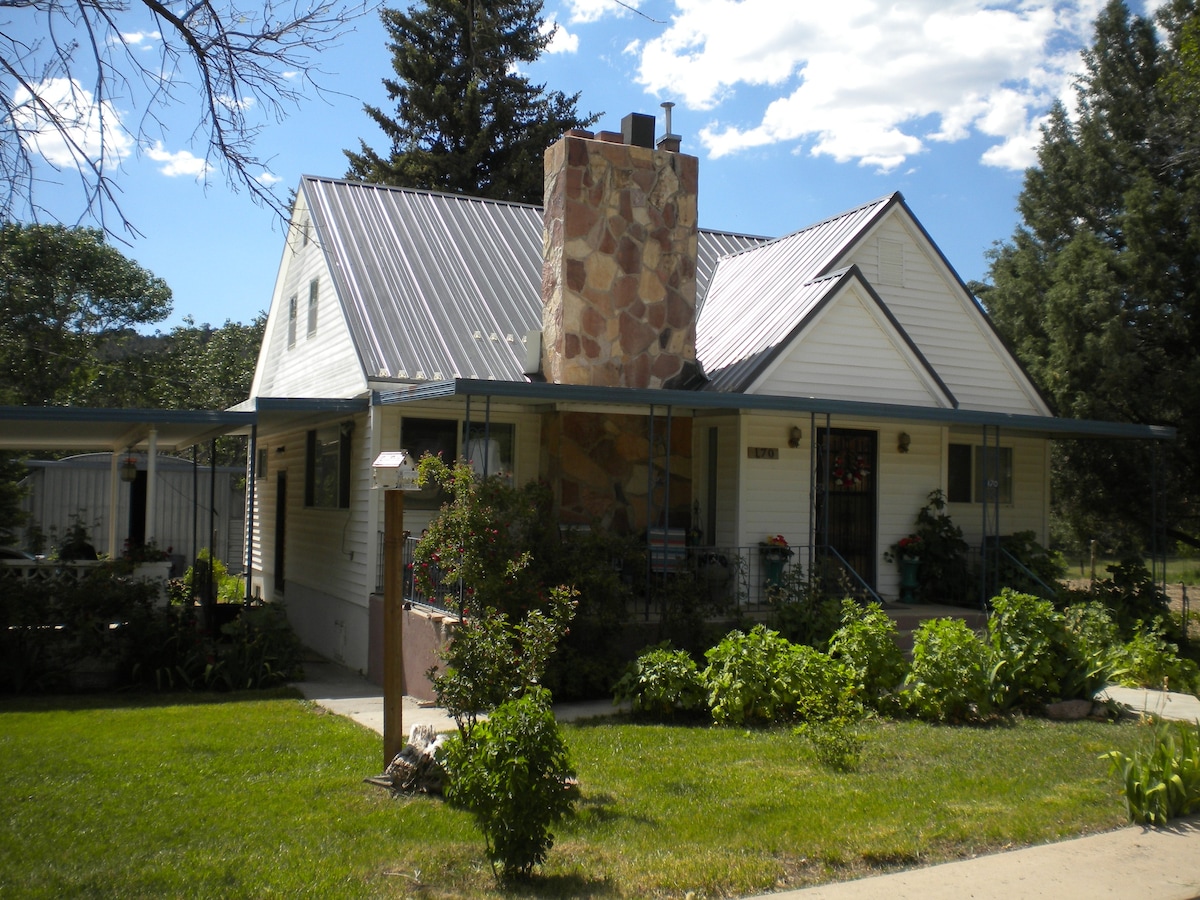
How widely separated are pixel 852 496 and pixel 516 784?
30.3 ft

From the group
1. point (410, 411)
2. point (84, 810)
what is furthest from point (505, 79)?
point (84, 810)

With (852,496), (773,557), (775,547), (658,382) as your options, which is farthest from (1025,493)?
(658,382)

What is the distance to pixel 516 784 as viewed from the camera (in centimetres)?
530

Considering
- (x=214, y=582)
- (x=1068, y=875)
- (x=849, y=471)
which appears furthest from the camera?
(x=214, y=582)

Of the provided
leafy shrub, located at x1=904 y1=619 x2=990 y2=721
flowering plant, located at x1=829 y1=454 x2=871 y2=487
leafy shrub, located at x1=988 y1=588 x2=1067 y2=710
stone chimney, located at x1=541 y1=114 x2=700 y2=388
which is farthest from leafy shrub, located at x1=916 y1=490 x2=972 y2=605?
leafy shrub, located at x1=904 y1=619 x2=990 y2=721

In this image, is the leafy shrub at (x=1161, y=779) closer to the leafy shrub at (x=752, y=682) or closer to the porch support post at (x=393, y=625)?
the leafy shrub at (x=752, y=682)

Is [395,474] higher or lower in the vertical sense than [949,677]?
higher

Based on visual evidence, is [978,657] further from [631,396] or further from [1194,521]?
[1194,521]

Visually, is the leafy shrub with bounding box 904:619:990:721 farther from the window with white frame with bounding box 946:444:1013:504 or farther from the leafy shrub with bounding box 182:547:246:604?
the leafy shrub with bounding box 182:547:246:604

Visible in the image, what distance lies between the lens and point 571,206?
1261 centimetres

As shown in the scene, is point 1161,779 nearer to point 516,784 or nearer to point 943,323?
point 516,784

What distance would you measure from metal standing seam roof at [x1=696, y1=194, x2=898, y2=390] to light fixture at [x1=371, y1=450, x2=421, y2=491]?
6316mm

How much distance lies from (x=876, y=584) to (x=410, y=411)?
6.34 metres

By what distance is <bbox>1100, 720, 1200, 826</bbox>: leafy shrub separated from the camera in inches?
259
